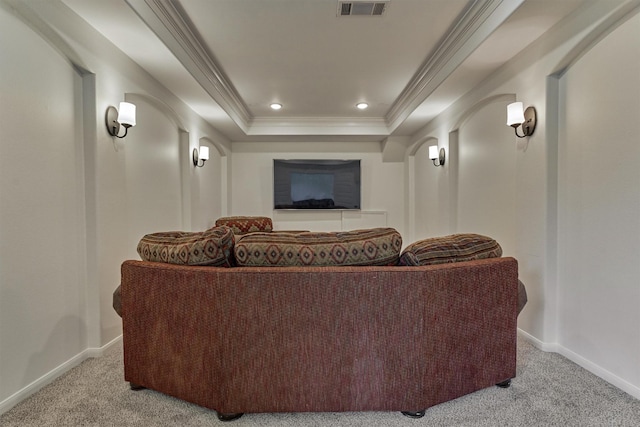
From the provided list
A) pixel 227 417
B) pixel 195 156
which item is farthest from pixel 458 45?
pixel 195 156

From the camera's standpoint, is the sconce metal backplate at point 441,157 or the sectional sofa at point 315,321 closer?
the sectional sofa at point 315,321

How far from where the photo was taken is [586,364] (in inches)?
76.7

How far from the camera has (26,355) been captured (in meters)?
1.71

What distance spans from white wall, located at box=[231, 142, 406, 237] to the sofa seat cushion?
4302 mm

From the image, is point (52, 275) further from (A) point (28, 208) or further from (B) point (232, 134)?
(B) point (232, 134)

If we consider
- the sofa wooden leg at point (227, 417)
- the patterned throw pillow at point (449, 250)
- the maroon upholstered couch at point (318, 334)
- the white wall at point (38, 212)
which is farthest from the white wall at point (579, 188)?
the white wall at point (38, 212)

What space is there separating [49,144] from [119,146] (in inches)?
21.8

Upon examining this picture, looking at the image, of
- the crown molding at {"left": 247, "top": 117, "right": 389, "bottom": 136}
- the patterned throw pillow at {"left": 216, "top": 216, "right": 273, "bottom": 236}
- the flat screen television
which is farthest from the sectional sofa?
the flat screen television

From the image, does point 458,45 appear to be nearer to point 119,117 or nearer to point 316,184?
point 119,117

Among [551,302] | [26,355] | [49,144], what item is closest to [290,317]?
[26,355]

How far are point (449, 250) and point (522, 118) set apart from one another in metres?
1.46

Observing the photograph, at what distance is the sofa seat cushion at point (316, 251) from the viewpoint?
148cm

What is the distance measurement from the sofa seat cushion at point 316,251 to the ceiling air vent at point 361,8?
1671mm

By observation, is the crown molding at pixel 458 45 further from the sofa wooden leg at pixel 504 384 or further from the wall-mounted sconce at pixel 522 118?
the sofa wooden leg at pixel 504 384
